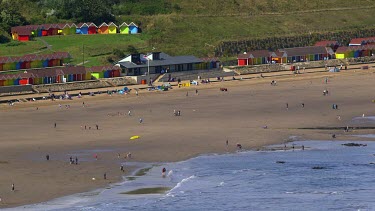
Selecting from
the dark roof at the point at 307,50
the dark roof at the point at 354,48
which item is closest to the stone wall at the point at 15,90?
the dark roof at the point at 307,50

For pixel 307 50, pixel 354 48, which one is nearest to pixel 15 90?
pixel 307 50

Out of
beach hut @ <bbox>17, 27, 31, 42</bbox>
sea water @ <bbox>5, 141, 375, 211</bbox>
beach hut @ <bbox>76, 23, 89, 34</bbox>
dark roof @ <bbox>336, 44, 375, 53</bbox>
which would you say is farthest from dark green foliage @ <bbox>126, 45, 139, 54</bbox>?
sea water @ <bbox>5, 141, 375, 211</bbox>

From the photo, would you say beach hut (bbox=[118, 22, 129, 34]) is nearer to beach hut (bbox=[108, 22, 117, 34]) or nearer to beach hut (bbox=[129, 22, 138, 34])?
beach hut (bbox=[129, 22, 138, 34])

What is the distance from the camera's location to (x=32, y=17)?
13825cm

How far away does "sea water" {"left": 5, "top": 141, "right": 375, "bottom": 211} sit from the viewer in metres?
65.6

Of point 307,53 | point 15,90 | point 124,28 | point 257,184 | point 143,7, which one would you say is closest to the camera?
point 257,184

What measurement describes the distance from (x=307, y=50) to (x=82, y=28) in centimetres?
3143

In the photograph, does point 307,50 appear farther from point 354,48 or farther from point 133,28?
point 133,28

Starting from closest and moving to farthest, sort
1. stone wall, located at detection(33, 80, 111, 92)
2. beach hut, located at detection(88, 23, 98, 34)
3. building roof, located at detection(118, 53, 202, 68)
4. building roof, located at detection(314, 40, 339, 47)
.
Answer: stone wall, located at detection(33, 80, 111, 92), building roof, located at detection(118, 53, 202, 68), beach hut, located at detection(88, 23, 98, 34), building roof, located at detection(314, 40, 339, 47)

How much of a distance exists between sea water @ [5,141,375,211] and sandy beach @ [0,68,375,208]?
229cm

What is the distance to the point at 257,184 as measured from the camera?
7138 centimetres

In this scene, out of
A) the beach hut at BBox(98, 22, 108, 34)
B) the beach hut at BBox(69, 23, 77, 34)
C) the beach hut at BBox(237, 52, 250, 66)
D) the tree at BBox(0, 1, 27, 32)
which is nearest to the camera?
the tree at BBox(0, 1, 27, 32)

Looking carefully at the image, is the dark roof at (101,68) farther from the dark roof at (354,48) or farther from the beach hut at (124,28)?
the dark roof at (354,48)

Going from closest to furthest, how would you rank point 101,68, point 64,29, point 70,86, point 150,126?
point 150,126, point 70,86, point 101,68, point 64,29
